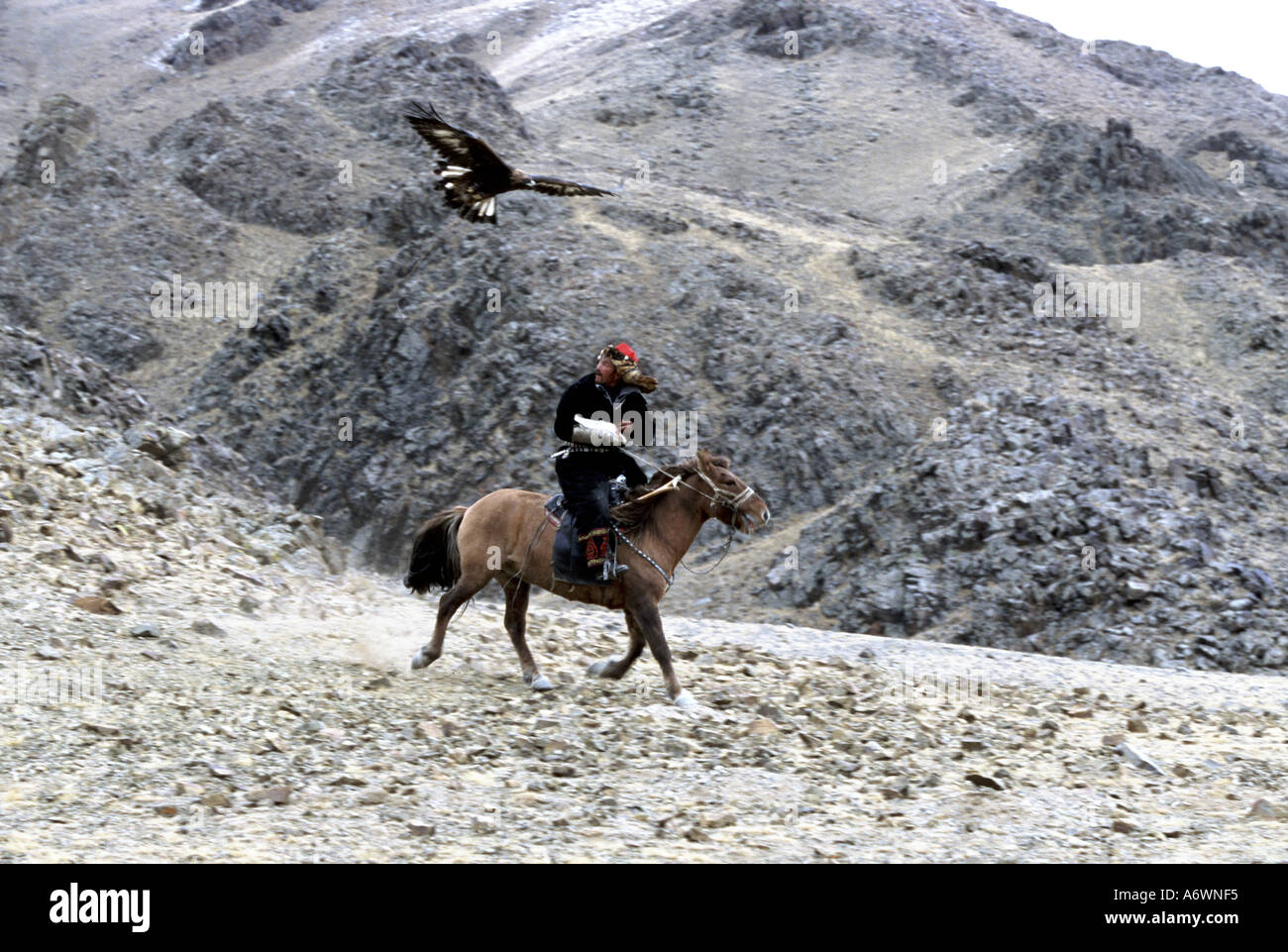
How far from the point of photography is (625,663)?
1109 centimetres

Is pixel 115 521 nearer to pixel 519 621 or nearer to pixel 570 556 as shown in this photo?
pixel 519 621

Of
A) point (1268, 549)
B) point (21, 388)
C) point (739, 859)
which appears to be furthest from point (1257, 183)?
point (739, 859)

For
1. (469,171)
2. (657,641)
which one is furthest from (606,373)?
(469,171)

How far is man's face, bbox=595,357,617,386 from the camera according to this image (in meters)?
10.5

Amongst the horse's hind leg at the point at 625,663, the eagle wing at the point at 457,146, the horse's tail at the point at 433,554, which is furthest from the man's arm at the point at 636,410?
the eagle wing at the point at 457,146

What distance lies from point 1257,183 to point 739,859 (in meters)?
60.1

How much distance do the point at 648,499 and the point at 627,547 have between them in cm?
49

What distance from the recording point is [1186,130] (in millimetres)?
64875

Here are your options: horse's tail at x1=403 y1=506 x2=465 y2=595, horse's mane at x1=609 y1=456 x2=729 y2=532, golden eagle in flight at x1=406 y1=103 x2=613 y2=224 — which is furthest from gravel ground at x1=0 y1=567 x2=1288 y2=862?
golden eagle in flight at x1=406 y1=103 x2=613 y2=224

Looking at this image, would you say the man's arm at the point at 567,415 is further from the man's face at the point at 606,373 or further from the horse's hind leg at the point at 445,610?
the horse's hind leg at the point at 445,610

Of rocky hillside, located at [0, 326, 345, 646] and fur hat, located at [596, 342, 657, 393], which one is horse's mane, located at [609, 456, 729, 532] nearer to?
fur hat, located at [596, 342, 657, 393]

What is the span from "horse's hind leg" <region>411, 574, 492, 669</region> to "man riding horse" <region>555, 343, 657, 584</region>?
1154mm

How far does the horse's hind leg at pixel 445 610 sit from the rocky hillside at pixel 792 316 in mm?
8919

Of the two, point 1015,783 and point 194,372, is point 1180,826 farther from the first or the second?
point 194,372
